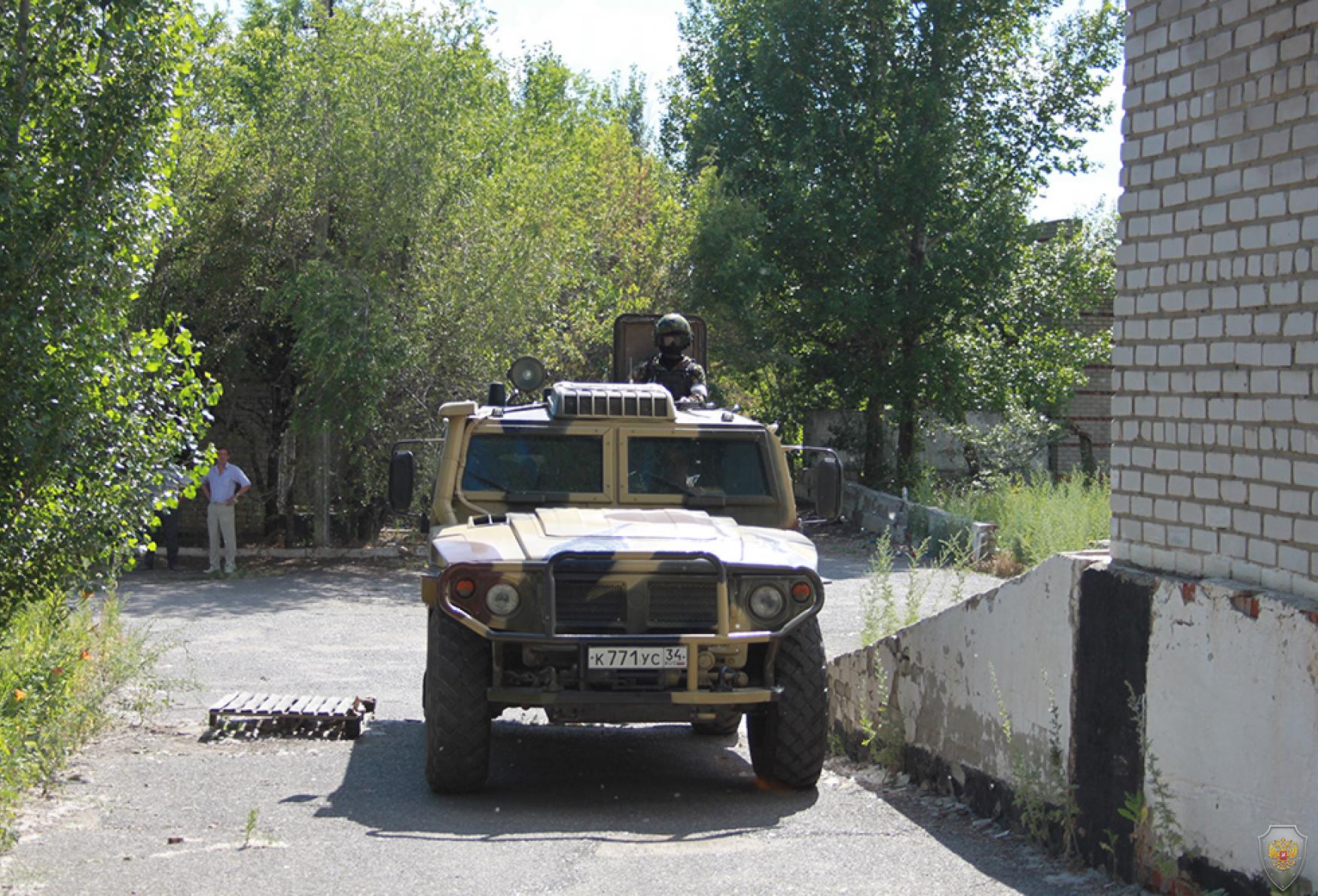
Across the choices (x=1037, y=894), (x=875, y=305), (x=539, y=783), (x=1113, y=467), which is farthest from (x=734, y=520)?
(x=875, y=305)

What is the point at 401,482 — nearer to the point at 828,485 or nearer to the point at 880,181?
the point at 828,485

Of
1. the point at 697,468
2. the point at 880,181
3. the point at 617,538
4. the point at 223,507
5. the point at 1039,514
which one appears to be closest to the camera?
the point at 617,538

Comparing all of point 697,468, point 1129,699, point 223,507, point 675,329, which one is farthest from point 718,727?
point 223,507

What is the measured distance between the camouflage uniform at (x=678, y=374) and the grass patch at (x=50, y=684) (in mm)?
3832

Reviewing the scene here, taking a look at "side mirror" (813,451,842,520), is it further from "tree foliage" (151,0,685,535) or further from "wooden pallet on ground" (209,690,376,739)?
"tree foliage" (151,0,685,535)

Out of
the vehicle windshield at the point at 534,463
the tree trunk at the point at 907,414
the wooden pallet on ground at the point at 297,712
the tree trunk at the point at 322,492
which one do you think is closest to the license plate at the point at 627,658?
the vehicle windshield at the point at 534,463

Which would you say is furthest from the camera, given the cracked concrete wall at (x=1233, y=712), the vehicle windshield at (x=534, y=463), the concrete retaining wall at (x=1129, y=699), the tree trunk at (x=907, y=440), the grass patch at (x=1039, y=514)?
the tree trunk at (x=907, y=440)

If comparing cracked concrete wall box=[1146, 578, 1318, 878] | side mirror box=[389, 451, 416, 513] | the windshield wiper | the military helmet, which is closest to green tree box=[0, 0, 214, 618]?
side mirror box=[389, 451, 416, 513]

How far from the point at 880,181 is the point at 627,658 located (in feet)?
57.0

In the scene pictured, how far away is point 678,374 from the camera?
10078mm

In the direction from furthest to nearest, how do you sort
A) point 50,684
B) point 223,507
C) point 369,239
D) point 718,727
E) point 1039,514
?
point 369,239, point 223,507, point 1039,514, point 718,727, point 50,684

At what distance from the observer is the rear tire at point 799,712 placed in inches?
260

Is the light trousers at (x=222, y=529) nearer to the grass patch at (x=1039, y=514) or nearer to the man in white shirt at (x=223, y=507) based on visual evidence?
the man in white shirt at (x=223, y=507)

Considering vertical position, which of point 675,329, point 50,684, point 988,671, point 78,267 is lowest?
point 50,684
